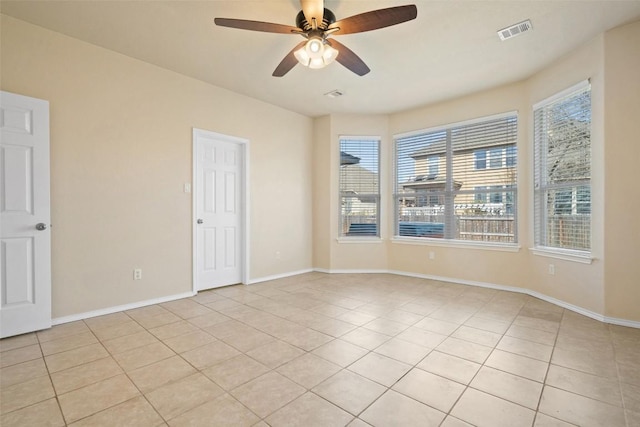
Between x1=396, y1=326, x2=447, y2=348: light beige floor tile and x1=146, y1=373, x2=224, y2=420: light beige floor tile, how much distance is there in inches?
63.9

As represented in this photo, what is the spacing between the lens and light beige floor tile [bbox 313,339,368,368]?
2.26 metres

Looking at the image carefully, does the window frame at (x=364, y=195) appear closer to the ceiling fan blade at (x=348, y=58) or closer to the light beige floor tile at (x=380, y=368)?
the ceiling fan blade at (x=348, y=58)

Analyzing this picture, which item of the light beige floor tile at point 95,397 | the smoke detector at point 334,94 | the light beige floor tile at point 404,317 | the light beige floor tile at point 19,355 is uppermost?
the smoke detector at point 334,94

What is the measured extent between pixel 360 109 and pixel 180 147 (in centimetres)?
296

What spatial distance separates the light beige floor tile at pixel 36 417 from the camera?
1.58 metres

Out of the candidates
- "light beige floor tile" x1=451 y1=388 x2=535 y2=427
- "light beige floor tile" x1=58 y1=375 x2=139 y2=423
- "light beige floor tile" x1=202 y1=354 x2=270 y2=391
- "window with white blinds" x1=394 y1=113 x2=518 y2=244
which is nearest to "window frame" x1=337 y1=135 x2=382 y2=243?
"window with white blinds" x1=394 y1=113 x2=518 y2=244

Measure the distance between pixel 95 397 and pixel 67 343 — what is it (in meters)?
1.07

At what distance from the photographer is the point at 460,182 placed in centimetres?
467

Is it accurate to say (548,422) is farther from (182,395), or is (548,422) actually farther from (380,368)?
(182,395)

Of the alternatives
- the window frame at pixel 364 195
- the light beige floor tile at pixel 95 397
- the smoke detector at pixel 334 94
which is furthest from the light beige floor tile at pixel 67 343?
the smoke detector at pixel 334 94

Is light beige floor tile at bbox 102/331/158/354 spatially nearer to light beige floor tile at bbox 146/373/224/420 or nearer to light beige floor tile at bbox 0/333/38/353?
light beige floor tile at bbox 0/333/38/353

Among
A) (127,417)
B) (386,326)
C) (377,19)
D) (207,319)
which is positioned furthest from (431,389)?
(377,19)

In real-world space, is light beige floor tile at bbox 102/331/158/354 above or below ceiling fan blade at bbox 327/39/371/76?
below

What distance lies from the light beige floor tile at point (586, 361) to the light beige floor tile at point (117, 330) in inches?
141
